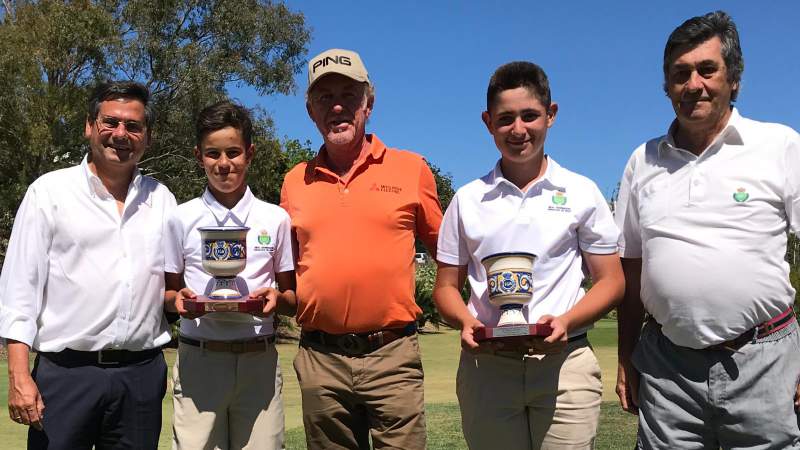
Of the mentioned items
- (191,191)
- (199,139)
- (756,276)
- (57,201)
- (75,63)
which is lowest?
(756,276)

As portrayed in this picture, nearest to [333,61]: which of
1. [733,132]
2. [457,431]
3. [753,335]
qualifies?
[733,132]

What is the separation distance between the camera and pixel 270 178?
28.5 metres

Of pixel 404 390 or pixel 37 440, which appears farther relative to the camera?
pixel 404 390

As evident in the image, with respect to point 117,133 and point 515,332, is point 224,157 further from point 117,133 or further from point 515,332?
point 515,332

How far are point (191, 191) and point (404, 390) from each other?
21700 mm

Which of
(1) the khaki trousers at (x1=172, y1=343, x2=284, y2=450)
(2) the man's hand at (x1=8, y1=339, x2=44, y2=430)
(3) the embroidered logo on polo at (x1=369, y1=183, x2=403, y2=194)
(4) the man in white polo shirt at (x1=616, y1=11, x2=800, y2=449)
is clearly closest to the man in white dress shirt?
(2) the man's hand at (x1=8, y1=339, x2=44, y2=430)

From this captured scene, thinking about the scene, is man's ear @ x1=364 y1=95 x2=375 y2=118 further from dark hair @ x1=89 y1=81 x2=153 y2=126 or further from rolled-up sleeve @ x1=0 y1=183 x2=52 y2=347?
rolled-up sleeve @ x1=0 y1=183 x2=52 y2=347

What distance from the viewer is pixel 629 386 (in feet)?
12.9

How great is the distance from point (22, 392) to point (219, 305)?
998 millimetres

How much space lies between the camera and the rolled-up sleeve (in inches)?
153

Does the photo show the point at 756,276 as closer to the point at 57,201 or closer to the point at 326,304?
the point at 326,304

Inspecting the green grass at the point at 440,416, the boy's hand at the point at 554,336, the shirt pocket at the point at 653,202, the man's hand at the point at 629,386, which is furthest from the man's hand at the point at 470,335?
the green grass at the point at 440,416

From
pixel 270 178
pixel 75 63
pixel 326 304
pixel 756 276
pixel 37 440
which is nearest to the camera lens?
A: pixel 756 276

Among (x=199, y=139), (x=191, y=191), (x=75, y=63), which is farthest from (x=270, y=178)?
(x=199, y=139)
